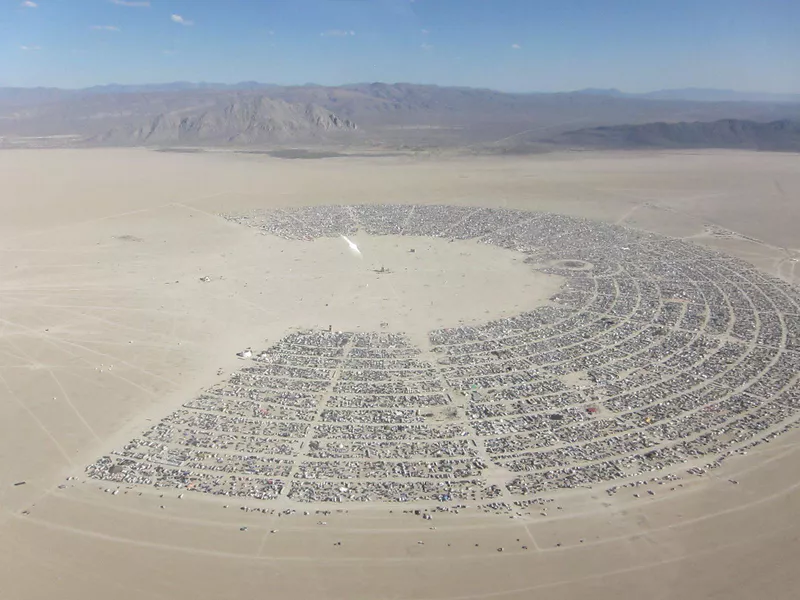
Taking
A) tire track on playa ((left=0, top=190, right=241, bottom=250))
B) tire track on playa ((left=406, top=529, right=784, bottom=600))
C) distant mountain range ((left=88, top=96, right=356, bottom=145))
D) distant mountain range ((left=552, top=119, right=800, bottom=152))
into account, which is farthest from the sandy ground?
distant mountain range ((left=88, top=96, right=356, bottom=145))

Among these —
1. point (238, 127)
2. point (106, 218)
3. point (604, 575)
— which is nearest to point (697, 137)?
point (238, 127)

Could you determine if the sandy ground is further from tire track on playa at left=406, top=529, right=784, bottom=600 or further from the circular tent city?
the circular tent city

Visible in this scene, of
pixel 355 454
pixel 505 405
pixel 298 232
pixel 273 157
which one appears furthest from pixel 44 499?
pixel 273 157

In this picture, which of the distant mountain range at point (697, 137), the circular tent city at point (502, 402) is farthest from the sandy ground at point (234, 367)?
the distant mountain range at point (697, 137)

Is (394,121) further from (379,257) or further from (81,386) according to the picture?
(81,386)

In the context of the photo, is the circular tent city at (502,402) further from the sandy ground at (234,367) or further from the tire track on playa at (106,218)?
the tire track on playa at (106,218)

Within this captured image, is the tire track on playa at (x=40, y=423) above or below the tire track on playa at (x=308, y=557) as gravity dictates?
above

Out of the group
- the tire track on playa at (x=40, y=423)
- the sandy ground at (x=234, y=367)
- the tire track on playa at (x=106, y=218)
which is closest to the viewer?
the sandy ground at (x=234, y=367)

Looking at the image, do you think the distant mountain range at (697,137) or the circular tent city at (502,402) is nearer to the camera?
the circular tent city at (502,402)
